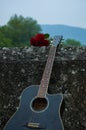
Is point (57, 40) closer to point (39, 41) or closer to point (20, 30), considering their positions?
point (39, 41)

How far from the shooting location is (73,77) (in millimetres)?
3145

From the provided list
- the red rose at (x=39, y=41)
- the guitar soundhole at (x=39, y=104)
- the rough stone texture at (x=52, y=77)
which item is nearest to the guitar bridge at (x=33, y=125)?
the guitar soundhole at (x=39, y=104)

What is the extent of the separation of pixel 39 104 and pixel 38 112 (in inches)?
3.9

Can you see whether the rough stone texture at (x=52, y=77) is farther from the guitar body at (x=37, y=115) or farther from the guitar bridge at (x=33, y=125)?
the guitar bridge at (x=33, y=125)

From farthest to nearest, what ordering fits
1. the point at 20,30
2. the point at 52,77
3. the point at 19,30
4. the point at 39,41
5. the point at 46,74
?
the point at 20,30 → the point at 19,30 → the point at 39,41 → the point at 52,77 → the point at 46,74

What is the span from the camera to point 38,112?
106 inches

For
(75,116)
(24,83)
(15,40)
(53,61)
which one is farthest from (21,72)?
(15,40)

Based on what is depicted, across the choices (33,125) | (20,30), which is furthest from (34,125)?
(20,30)

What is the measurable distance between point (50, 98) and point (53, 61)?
1.37 ft

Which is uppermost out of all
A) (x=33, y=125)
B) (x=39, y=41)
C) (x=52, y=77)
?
(x=39, y=41)

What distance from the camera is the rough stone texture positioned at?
3137mm

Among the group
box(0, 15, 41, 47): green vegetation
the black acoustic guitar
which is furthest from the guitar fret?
box(0, 15, 41, 47): green vegetation

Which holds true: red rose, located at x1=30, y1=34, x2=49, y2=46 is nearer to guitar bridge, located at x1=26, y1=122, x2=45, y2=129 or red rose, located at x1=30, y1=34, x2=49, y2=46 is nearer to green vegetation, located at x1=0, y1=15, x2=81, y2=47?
guitar bridge, located at x1=26, y1=122, x2=45, y2=129

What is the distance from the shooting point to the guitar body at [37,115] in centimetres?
262
